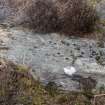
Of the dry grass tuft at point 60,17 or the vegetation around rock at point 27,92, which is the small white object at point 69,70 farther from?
the dry grass tuft at point 60,17

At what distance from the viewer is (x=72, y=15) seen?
5152 millimetres

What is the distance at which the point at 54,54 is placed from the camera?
187 inches

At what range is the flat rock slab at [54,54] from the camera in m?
4.48

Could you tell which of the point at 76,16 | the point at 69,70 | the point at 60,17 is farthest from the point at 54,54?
the point at 76,16

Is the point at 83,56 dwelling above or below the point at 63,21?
below

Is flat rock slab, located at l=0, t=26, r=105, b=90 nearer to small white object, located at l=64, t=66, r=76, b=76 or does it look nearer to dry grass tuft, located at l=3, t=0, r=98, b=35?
small white object, located at l=64, t=66, r=76, b=76

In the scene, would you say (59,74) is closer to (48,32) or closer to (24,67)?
(24,67)

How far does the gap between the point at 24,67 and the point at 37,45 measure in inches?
22.3

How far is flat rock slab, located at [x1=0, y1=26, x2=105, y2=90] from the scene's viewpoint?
14.7ft

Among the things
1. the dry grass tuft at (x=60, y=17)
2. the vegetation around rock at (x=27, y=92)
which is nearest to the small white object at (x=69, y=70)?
the vegetation around rock at (x=27, y=92)

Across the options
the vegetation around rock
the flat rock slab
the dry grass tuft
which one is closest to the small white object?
the flat rock slab

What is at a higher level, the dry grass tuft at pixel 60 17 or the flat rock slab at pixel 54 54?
the dry grass tuft at pixel 60 17

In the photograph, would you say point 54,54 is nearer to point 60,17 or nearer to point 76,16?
point 60,17

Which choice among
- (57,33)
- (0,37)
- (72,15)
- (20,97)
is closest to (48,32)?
(57,33)
